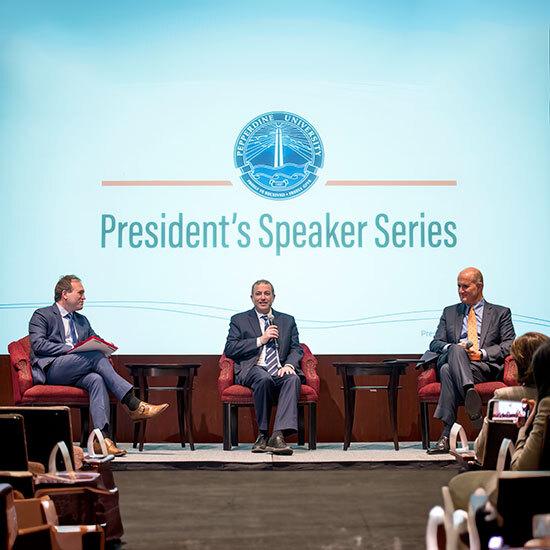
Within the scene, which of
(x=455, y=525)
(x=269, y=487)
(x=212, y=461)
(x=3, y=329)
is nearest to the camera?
(x=455, y=525)

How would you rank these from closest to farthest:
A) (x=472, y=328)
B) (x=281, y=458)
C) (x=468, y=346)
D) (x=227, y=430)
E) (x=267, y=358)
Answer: (x=281, y=458) → (x=468, y=346) → (x=227, y=430) → (x=472, y=328) → (x=267, y=358)

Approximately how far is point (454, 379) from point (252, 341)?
1.31 metres

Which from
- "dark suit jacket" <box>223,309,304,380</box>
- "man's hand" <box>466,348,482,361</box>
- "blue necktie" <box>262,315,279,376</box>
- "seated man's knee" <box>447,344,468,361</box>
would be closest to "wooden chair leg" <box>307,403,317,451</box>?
"dark suit jacket" <box>223,309,304,380</box>

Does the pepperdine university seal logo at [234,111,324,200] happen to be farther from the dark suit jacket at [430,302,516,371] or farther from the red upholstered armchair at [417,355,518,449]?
the red upholstered armchair at [417,355,518,449]

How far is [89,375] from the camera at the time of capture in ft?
20.5

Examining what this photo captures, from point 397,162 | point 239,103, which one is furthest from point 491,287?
point 239,103

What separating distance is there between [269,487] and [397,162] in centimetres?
301

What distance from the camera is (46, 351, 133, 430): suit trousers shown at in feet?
20.3

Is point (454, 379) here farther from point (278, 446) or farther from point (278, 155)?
point (278, 155)

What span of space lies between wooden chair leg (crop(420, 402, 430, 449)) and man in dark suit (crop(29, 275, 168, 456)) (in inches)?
64.4

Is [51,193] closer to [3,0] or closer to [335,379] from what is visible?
[3,0]

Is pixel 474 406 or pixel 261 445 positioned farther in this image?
pixel 261 445

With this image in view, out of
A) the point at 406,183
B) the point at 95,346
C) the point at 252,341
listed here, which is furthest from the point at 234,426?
the point at 406,183

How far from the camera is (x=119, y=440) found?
7.02 m
